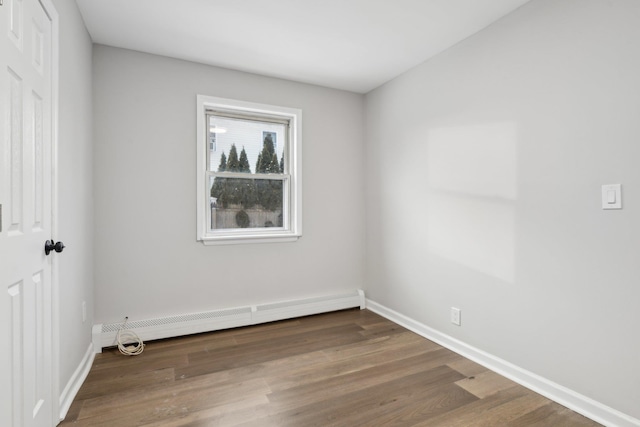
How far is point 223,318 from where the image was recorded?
313 cm

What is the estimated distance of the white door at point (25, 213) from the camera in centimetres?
122

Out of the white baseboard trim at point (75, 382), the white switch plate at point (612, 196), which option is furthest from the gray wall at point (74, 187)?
the white switch plate at point (612, 196)

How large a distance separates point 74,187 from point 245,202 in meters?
1.51

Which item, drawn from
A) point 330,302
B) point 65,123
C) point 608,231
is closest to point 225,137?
point 65,123

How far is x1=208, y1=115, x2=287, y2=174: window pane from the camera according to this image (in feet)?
10.7

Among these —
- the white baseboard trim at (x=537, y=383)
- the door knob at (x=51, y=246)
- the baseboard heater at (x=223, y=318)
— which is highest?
the door knob at (x=51, y=246)

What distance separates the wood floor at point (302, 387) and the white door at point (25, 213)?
1.71 ft

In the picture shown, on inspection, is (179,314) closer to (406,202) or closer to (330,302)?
(330,302)

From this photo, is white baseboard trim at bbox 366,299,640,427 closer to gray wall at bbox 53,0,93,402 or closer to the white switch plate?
the white switch plate

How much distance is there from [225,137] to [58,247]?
6.26ft

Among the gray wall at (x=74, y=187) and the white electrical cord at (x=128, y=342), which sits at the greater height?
the gray wall at (x=74, y=187)

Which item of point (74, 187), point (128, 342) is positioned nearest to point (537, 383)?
point (128, 342)

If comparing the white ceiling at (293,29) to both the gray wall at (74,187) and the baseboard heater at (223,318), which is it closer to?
→ the gray wall at (74,187)

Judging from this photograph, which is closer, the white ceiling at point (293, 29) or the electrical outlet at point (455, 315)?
the white ceiling at point (293, 29)
